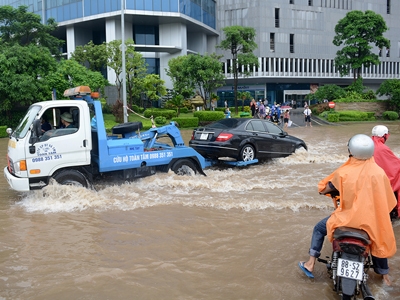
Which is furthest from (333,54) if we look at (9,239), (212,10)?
(9,239)

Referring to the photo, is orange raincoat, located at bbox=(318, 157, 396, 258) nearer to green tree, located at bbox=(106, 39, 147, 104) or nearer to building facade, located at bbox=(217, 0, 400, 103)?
green tree, located at bbox=(106, 39, 147, 104)

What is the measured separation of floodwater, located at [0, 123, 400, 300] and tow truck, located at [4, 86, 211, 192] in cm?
34

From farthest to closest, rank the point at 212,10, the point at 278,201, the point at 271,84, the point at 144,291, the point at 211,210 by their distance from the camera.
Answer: the point at 271,84 < the point at 212,10 < the point at 278,201 < the point at 211,210 < the point at 144,291

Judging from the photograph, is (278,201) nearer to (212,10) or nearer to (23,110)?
(23,110)

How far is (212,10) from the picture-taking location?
Result: 56.8 metres

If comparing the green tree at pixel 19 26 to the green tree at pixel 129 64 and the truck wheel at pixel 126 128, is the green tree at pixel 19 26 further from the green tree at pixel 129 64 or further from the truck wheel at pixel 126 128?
the truck wheel at pixel 126 128

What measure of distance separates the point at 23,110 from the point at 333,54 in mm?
48217

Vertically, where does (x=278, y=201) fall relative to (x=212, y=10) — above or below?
below

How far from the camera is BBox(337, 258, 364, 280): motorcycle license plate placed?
3.94m

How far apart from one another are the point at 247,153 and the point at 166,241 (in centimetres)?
618

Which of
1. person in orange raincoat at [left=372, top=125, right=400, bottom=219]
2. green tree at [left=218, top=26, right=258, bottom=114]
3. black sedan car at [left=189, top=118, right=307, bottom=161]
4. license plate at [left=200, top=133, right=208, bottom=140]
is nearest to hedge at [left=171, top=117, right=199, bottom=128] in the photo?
green tree at [left=218, top=26, right=258, bottom=114]

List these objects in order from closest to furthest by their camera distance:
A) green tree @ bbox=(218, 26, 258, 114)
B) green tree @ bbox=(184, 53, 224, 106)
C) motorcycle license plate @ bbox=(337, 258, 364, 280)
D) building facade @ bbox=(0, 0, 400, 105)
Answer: motorcycle license plate @ bbox=(337, 258, 364, 280)
green tree @ bbox=(184, 53, 224, 106)
green tree @ bbox=(218, 26, 258, 114)
building facade @ bbox=(0, 0, 400, 105)

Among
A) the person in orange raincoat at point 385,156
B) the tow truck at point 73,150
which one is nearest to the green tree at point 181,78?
the tow truck at point 73,150

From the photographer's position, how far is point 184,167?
10.2 m
